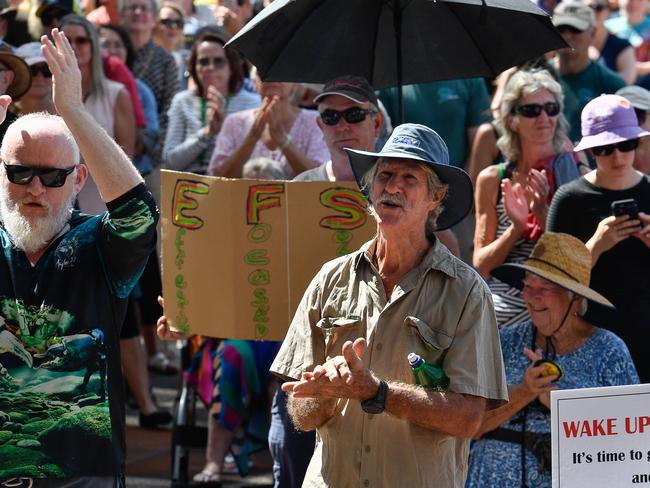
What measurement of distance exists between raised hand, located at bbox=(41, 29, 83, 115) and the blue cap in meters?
0.90

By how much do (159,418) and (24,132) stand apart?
390cm

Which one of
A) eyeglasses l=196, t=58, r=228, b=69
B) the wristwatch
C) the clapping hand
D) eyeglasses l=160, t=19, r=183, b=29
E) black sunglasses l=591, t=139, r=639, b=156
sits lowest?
the wristwatch

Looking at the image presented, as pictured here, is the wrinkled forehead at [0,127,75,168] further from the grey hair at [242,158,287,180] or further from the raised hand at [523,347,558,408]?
the grey hair at [242,158,287,180]

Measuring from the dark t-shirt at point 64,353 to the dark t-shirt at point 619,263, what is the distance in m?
2.35

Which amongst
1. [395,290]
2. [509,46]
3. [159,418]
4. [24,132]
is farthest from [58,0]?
[395,290]

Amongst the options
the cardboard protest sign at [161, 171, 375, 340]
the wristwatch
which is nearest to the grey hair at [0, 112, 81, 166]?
the cardboard protest sign at [161, 171, 375, 340]

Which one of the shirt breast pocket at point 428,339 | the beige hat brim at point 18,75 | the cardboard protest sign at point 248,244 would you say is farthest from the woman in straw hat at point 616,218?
the beige hat brim at point 18,75

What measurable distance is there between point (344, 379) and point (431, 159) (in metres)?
0.80

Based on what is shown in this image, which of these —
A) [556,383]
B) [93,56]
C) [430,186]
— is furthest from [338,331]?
[93,56]

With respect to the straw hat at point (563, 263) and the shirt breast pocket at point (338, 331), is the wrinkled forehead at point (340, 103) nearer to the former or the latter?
the straw hat at point (563, 263)

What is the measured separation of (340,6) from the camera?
5398mm

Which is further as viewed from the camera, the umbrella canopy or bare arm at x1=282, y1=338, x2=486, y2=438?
the umbrella canopy

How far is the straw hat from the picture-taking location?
4887 millimetres

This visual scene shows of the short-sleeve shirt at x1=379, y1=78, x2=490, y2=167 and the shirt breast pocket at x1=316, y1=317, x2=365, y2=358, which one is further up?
the short-sleeve shirt at x1=379, y1=78, x2=490, y2=167
